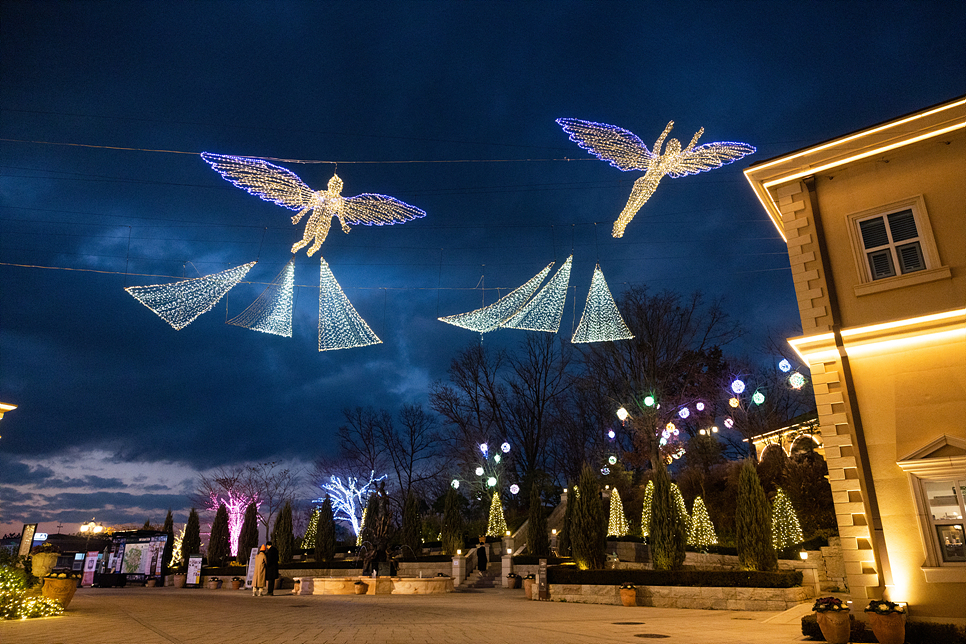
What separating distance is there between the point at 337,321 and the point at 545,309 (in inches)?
211

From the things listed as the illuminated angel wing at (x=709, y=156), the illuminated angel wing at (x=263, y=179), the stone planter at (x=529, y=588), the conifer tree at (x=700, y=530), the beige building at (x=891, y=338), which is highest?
the illuminated angel wing at (x=709, y=156)

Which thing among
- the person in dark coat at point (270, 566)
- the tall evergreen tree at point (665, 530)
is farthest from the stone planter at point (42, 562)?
the tall evergreen tree at point (665, 530)

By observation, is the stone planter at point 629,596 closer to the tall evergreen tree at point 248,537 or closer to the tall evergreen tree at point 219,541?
Result: the tall evergreen tree at point 248,537

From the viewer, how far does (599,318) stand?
15336 mm

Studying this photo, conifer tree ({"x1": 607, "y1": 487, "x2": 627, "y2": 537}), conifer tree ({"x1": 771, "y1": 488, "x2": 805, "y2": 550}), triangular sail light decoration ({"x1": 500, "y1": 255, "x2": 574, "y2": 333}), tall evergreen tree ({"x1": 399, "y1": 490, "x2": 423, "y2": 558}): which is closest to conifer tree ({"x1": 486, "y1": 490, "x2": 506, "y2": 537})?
tall evergreen tree ({"x1": 399, "y1": 490, "x2": 423, "y2": 558})

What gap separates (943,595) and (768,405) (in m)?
21.8

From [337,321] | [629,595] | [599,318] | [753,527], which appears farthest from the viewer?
[599,318]

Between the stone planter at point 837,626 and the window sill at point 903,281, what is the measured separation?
5.02 m

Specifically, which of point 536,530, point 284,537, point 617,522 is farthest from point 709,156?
point 284,537

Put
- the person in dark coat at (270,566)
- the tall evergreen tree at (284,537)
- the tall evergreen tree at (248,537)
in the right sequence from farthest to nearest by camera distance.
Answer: the tall evergreen tree at (248,537)
the tall evergreen tree at (284,537)
the person in dark coat at (270,566)

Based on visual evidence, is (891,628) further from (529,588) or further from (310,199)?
(310,199)

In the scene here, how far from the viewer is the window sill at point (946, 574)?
7908mm

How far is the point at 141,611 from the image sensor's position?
12617mm

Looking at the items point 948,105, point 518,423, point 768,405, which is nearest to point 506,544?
point 518,423
